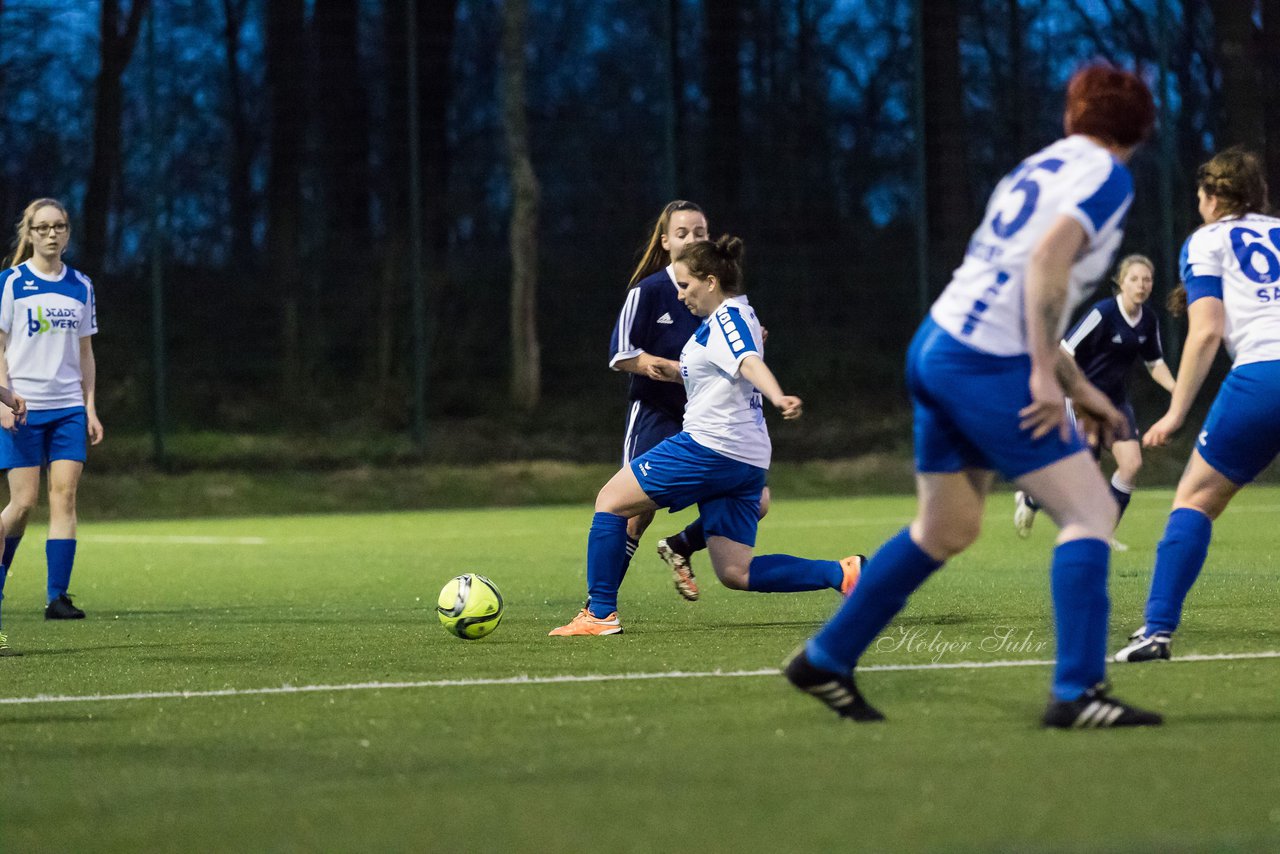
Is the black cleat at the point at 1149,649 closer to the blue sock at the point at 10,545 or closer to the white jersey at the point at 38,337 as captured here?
the white jersey at the point at 38,337

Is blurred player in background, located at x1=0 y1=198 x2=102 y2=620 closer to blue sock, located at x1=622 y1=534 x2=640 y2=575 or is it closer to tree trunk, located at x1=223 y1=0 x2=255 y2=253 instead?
blue sock, located at x1=622 y1=534 x2=640 y2=575

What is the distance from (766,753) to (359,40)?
16650mm

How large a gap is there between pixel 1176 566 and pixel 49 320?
5602mm

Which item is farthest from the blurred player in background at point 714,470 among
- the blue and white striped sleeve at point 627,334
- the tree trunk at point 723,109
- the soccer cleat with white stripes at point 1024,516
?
the tree trunk at point 723,109

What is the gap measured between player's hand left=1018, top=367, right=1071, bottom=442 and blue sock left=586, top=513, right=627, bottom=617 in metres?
3.07

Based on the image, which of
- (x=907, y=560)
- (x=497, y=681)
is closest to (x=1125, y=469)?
(x=497, y=681)

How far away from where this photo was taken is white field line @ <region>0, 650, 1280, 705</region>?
5867mm

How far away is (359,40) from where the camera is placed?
20.1 metres

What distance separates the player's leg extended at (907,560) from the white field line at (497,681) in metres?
1.13

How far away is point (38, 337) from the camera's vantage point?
9242 millimetres

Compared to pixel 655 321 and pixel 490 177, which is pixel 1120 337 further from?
pixel 490 177

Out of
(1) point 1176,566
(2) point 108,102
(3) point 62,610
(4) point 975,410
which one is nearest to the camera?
(4) point 975,410

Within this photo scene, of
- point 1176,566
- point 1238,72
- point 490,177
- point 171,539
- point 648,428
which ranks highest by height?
point 1238,72

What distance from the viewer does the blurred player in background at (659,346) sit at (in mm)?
7797
